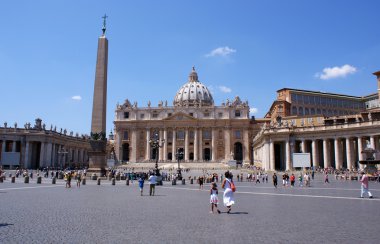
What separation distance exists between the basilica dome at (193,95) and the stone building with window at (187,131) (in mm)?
20947

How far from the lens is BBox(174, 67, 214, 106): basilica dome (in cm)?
11294

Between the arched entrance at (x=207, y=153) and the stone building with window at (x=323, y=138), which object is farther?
the arched entrance at (x=207, y=153)

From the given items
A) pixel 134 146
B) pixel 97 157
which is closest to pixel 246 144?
pixel 134 146

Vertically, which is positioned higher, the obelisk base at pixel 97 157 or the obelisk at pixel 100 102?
the obelisk at pixel 100 102

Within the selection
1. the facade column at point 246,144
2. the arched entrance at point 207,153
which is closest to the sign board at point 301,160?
the facade column at point 246,144

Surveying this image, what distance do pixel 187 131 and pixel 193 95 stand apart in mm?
27662

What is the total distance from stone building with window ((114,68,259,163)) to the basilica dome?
2095 centimetres

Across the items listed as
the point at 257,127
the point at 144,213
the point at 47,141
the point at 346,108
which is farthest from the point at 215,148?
the point at 144,213

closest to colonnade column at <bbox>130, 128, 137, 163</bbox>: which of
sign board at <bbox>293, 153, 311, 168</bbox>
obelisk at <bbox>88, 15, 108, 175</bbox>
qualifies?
sign board at <bbox>293, 153, 311, 168</bbox>

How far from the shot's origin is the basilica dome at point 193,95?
11294cm

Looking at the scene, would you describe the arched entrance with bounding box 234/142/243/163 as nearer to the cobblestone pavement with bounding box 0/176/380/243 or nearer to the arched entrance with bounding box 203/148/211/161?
the arched entrance with bounding box 203/148/211/161

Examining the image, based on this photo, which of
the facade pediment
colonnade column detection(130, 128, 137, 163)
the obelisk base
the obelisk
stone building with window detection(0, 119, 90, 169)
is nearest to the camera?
the obelisk

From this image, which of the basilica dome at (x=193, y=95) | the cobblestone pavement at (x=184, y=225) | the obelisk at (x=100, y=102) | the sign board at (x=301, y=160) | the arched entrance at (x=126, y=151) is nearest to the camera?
the cobblestone pavement at (x=184, y=225)

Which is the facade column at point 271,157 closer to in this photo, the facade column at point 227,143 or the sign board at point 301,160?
the sign board at point 301,160
